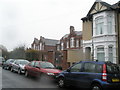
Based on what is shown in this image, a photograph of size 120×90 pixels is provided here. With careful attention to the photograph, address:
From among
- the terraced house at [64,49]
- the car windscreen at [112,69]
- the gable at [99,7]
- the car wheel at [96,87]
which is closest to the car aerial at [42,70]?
the car wheel at [96,87]

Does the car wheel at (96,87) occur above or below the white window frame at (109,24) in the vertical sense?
below

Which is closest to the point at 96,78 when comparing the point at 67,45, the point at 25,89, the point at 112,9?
the point at 25,89

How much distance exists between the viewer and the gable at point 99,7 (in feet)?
63.0

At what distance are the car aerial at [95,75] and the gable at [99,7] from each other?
11939 millimetres

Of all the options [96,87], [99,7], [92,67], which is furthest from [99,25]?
[96,87]

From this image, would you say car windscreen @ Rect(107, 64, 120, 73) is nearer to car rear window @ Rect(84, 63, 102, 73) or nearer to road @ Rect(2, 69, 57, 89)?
car rear window @ Rect(84, 63, 102, 73)

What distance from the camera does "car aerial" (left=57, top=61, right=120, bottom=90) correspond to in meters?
7.71

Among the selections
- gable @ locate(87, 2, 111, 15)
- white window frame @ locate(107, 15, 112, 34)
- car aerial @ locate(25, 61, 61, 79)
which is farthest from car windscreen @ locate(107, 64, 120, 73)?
gable @ locate(87, 2, 111, 15)

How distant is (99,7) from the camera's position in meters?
20.2

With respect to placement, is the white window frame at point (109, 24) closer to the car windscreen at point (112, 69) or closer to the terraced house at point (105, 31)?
the terraced house at point (105, 31)

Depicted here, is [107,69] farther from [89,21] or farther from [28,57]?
[28,57]

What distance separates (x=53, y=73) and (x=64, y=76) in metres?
1.70

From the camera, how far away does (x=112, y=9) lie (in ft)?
61.1

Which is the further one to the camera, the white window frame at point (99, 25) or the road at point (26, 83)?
the white window frame at point (99, 25)
